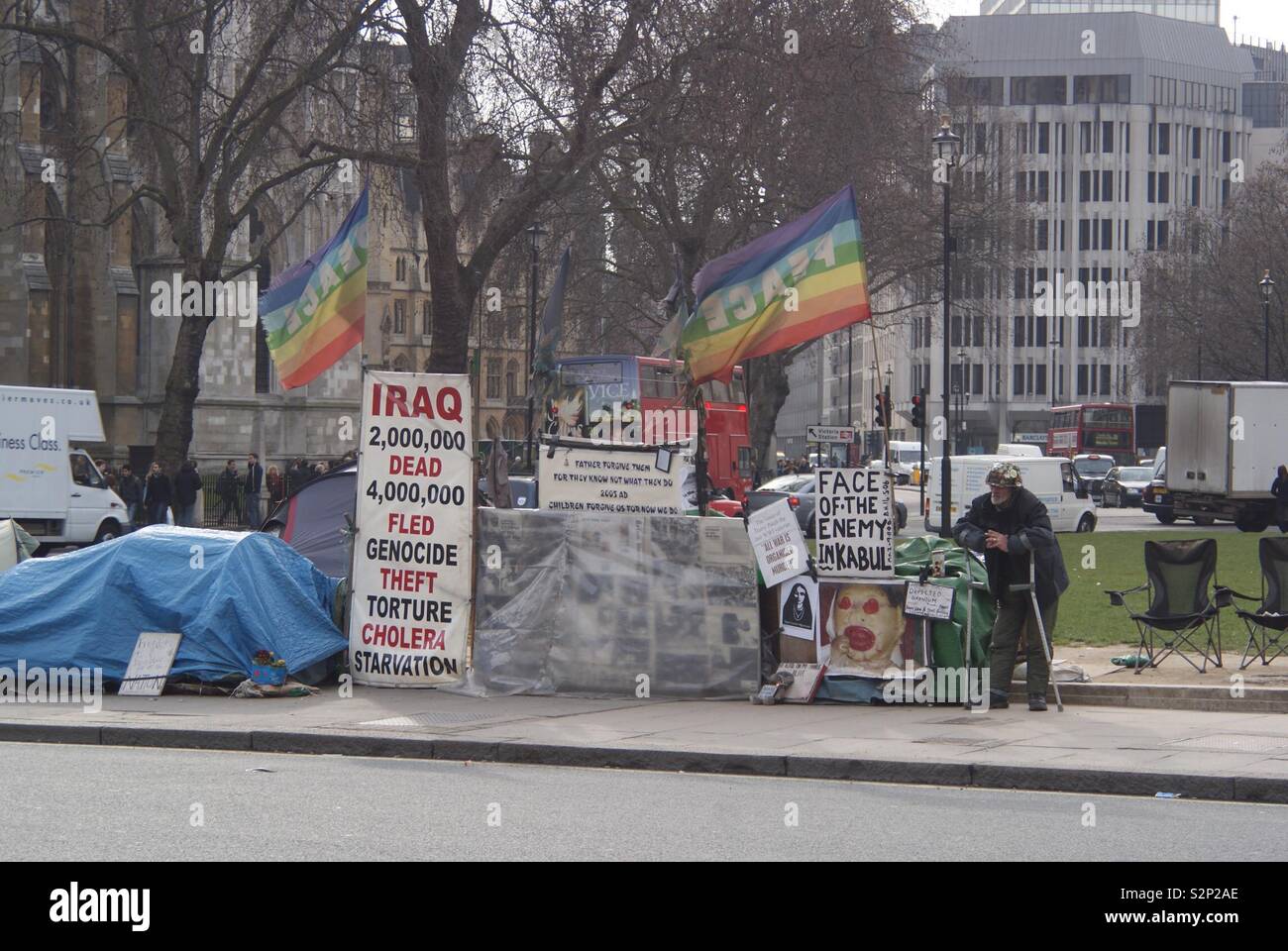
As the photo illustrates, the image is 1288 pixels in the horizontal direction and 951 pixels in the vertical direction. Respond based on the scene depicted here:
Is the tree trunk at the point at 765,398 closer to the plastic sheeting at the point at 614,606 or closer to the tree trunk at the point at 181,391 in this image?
the tree trunk at the point at 181,391

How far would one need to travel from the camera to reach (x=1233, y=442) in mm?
42469

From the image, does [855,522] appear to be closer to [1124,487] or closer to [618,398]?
[618,398]

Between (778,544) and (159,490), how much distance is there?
72.1ft

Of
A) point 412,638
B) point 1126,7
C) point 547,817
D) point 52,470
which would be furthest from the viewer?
point 1126,7

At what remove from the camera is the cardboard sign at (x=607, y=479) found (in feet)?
50.2

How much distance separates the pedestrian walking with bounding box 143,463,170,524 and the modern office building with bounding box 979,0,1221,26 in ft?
301

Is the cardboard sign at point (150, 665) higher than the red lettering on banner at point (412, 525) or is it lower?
lower

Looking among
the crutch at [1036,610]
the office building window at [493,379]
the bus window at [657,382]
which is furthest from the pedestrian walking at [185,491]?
the office building window at [493,379]

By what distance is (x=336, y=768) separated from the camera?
414 inches

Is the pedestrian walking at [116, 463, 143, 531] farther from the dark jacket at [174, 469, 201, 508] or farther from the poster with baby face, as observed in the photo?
the poster with baby face

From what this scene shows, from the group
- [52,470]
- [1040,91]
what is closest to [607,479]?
[52,470]

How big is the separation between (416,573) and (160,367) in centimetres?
4320

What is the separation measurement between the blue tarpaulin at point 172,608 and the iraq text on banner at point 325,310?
8.08 feet

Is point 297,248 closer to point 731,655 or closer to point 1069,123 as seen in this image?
point 731,655
